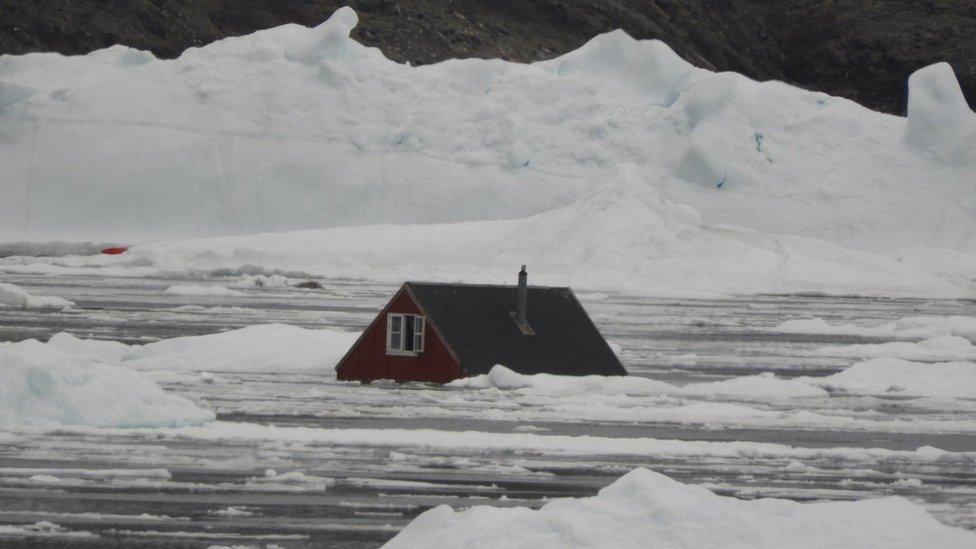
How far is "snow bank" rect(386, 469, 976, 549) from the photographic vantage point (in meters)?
8.34

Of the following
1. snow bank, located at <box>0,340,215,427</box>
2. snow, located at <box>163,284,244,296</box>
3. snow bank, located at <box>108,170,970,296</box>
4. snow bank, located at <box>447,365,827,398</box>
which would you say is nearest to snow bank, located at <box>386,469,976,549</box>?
snow bank, located at <box>0,340,215,427</box>

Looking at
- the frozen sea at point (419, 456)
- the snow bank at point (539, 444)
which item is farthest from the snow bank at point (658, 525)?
the snow bank at point (539, 444)

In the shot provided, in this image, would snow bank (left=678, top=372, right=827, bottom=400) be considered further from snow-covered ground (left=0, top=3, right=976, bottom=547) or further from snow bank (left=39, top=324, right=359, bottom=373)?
snow bank (left=39, top=324, right=359, bottom=373)

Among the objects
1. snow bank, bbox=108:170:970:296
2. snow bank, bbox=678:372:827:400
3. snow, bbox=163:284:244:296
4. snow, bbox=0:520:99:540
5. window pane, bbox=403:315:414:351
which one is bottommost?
snow, bbox=0:520:99:540

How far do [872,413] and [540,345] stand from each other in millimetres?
3872

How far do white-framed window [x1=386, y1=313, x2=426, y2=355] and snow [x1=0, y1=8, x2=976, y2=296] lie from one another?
2205cm

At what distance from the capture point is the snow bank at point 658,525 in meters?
8.34

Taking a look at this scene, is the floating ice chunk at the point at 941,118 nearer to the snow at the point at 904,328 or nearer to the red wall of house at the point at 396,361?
the snow at the point at 904,328

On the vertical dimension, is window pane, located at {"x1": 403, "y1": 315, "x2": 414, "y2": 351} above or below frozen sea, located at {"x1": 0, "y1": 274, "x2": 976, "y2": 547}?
above

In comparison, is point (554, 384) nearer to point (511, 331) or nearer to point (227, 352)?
point (511, 331)

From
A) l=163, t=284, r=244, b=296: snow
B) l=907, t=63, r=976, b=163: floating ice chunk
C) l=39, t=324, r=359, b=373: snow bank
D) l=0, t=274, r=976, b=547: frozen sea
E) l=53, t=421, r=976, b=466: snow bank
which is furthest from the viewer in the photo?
l=907, t=63, r=976, b=163: floating ice chunk

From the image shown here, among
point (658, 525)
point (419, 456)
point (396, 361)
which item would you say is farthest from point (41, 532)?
point (396, 361)

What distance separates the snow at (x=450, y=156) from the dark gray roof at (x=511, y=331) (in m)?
21.5

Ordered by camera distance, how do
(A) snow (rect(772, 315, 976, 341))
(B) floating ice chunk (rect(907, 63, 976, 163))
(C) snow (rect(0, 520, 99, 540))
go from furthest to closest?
1. (B) floating ice chunk (rect(907, 63, 976, 163))
2. (A) snow (rect(772, 315, 976, 341))
3. (C) snow (rect(0, 520, 99, 540))
